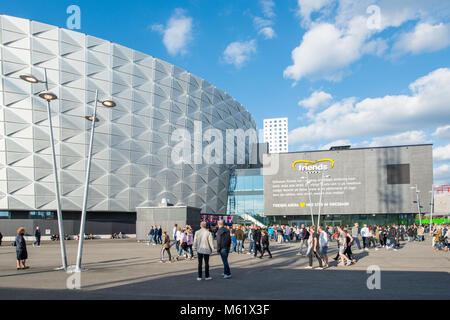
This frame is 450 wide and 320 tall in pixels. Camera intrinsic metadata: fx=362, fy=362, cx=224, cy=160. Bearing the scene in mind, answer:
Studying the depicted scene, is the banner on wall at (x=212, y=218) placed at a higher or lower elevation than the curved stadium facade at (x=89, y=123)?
lower

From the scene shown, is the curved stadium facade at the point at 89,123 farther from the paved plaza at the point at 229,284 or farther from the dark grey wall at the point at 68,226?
the paved plaza at the point at 229,284

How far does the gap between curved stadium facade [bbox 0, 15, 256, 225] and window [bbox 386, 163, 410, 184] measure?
24.0 metres

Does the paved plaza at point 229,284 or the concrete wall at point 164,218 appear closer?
the paved plaza at point 229,284

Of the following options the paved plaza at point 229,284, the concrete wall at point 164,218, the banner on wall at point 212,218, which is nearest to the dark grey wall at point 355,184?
the banner on wall at point 212,218

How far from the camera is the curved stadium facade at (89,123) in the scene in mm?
37031

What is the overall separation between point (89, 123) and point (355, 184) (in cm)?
3198

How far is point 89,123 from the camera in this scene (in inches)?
1628

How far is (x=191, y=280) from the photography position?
9789 mm

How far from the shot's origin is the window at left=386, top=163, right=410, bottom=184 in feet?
139

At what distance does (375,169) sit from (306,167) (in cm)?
801

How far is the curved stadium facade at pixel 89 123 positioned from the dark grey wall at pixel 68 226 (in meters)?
1.50
